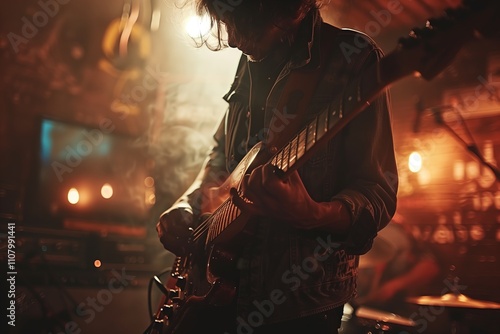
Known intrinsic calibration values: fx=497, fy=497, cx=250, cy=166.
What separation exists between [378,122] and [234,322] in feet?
2.46

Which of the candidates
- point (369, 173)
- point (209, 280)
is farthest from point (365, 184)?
point (209, 280)

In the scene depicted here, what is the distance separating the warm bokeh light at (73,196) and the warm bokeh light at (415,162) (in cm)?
392

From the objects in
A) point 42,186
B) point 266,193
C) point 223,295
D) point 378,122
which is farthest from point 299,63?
point 42,186

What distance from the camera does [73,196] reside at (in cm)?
490

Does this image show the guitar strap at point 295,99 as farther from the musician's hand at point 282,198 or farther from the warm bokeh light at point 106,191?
the warm bokeh light at point 106,191

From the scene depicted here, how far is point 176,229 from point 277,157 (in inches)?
32.6

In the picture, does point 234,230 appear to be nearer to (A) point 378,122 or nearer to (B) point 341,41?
(A) point 378,122

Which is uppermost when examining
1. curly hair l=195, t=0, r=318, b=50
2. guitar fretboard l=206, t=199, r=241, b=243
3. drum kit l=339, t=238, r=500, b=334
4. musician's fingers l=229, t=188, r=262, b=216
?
curly hair l=195, t=0, r=318, b=50

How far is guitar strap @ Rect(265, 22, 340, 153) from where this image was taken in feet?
4.90

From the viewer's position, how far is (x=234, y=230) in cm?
148

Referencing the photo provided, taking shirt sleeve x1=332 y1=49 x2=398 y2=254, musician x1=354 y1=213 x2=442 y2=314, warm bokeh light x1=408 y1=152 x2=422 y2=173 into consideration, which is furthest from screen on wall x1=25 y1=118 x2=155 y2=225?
shirt sleeve x1=332 y1=49 x2=398 y2=254

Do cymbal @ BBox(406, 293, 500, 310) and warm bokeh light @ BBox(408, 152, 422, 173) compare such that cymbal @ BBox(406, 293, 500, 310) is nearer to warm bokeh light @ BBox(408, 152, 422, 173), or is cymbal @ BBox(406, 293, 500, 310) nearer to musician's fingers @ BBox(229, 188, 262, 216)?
musician's fingers @ BBox(229, 188, 262, 216)

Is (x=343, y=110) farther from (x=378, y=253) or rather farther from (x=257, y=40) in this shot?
(x=378, y=253)

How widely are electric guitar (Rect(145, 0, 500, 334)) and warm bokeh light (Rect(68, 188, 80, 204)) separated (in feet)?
10.3
